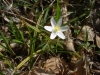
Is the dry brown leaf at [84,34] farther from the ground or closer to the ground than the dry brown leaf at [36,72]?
farther from the ground

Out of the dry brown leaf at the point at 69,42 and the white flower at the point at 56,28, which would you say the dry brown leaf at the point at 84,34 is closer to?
the dry brown leaf at the point at 69,42

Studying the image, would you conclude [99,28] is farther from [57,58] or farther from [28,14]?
[28,14]

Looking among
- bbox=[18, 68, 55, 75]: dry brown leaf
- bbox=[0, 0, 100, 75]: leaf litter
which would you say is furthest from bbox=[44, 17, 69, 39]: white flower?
bbox=[18, 68, 55, 75]: dry brown leaf

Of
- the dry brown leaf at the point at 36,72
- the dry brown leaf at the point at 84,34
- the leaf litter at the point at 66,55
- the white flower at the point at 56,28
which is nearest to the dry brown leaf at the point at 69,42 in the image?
the leaf litter at the point at 66,55

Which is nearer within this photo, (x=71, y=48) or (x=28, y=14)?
(x=71, y=48)

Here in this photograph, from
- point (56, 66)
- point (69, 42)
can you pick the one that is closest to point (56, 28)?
point (69, 42)

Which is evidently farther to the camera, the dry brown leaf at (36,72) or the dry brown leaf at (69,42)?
the dry brown leaf at (69,42)

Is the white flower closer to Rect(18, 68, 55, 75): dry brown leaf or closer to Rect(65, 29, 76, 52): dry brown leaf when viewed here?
Rect(65, 29, 76, 52): dry brown leaf

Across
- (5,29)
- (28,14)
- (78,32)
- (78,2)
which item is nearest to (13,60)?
(5,29)
